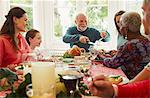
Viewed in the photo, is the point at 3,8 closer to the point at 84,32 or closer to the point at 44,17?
the point at 44,17

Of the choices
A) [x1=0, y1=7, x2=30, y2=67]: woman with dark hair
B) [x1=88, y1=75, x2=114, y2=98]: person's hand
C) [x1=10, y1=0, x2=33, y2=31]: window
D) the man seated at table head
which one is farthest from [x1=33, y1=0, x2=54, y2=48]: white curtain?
[x1=88, y1=75, x2=114, y2=98]: person's hand

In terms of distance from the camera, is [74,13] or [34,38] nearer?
[34,38]

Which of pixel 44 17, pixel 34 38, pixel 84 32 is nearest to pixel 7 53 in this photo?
pixel 34 38

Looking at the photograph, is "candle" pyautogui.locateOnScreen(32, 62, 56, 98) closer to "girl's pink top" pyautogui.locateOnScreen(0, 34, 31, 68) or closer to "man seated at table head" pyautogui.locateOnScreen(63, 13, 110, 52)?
"girl's pink top" pyautogui.locateOnScreen(0, 34, 31, 68)

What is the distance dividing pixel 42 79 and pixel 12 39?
1.37 meters

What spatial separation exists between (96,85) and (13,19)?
1.51 metres

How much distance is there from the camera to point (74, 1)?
4.06 metres

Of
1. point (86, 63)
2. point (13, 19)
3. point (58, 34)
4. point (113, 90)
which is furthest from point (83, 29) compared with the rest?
point (113, 90)

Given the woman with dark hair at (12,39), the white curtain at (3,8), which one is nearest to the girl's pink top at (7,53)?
the woman with dark hair at (12,39)

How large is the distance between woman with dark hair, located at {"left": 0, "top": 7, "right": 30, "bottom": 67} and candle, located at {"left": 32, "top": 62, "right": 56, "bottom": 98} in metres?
1.25

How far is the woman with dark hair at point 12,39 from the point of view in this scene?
87.6 inches

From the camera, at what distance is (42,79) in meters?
0.98

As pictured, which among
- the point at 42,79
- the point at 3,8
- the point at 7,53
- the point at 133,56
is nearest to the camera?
the point at 42,79

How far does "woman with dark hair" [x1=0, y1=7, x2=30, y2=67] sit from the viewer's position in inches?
87.6
